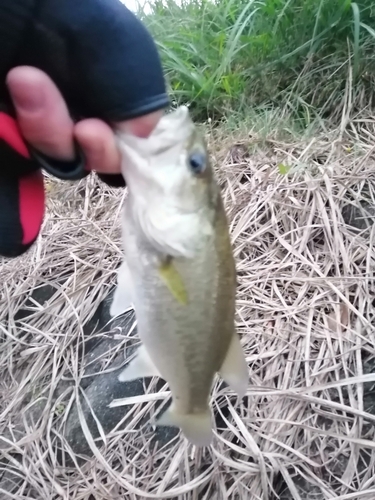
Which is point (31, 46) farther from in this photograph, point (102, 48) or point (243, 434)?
point (243, 434)

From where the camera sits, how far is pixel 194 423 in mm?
1082

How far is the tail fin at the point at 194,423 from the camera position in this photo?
1.08 meters

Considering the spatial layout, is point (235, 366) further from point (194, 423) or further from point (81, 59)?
point (81, 59)

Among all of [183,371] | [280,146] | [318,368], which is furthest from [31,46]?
[280,146]

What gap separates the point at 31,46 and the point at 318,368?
3.22 ft

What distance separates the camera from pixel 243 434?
53.7 inches

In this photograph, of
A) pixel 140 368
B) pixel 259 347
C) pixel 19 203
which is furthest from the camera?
pixel 259 347

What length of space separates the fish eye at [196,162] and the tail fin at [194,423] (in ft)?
1.50

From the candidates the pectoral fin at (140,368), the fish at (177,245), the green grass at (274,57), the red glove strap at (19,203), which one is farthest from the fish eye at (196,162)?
the green grass at (274,57)

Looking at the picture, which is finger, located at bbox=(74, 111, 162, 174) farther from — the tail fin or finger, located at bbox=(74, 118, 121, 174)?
the tail fin

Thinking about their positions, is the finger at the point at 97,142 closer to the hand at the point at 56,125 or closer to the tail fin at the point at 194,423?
the hand at the point at 56,125

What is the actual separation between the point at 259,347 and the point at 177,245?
0.65 meters

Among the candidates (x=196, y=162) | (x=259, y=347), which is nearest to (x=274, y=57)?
(x=259, y=347)

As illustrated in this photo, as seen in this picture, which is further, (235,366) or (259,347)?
(259,347)
